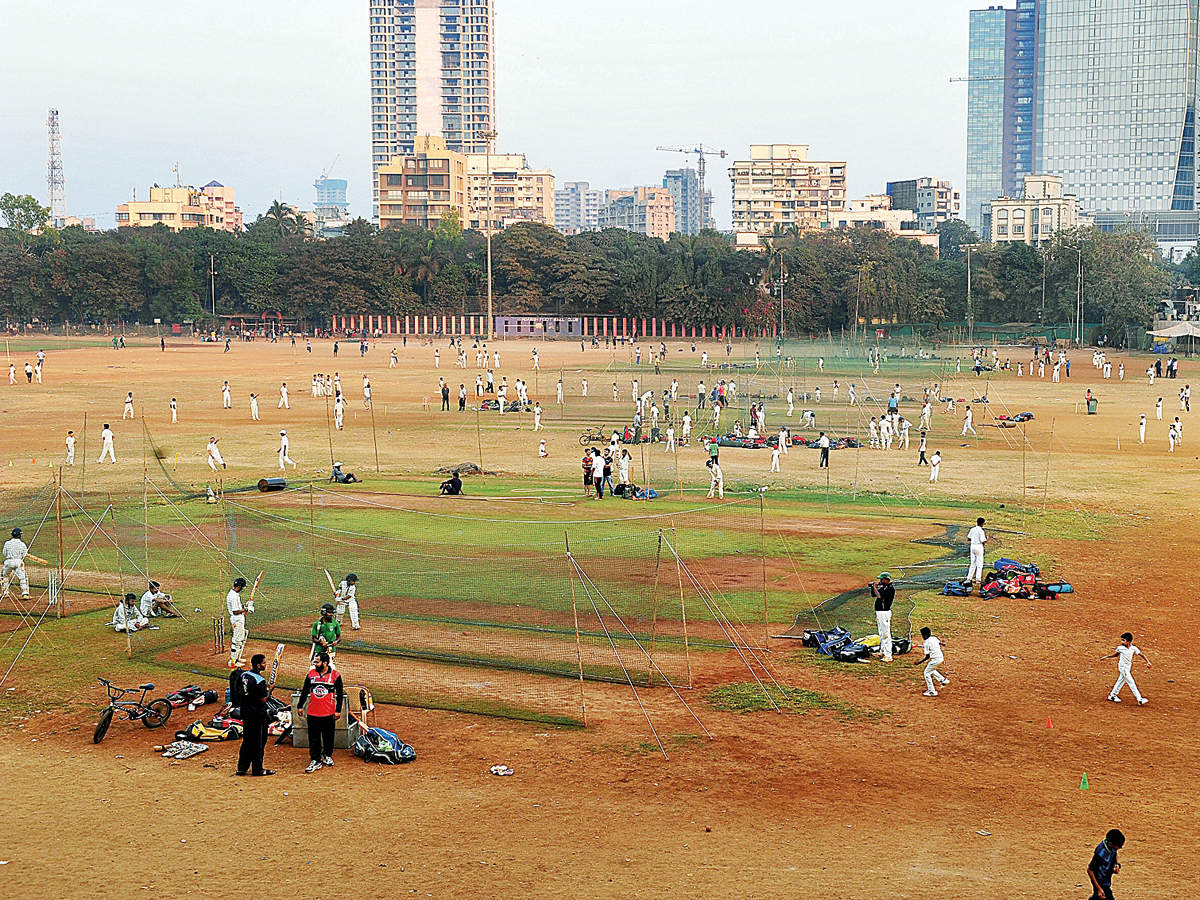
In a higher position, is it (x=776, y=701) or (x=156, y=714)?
(x=156, y=714)

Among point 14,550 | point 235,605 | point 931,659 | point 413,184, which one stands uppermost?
point 413,184

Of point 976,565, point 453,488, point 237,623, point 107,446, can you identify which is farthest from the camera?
point 107,446

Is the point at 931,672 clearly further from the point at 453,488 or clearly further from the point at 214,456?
the point at 214,456

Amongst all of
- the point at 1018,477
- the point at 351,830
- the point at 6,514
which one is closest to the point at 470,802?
the point at 351,830

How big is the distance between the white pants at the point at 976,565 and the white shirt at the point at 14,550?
58.4 ft

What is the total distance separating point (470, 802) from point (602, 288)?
112 m

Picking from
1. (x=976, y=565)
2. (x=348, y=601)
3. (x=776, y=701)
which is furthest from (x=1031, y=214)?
(x=776, y=701)

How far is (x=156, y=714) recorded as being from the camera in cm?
1617

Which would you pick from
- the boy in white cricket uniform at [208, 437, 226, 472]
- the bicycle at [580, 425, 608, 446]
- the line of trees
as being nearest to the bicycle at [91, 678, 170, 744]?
the boy in white cricket uniform at [208, 437, 226, 472]

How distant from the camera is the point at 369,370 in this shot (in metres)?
81.9

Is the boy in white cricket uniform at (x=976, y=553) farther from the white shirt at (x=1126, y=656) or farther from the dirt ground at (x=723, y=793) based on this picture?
the white shirt at (x=1126, y=656)

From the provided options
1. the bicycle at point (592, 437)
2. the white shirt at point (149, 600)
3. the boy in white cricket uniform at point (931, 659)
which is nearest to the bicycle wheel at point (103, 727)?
the white shirt at point (149, 600)

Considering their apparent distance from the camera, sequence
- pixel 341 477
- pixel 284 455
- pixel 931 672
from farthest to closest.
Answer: pixel 284 455, pixel 341 477, pixel 931 672

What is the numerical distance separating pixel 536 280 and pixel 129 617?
108 metres
